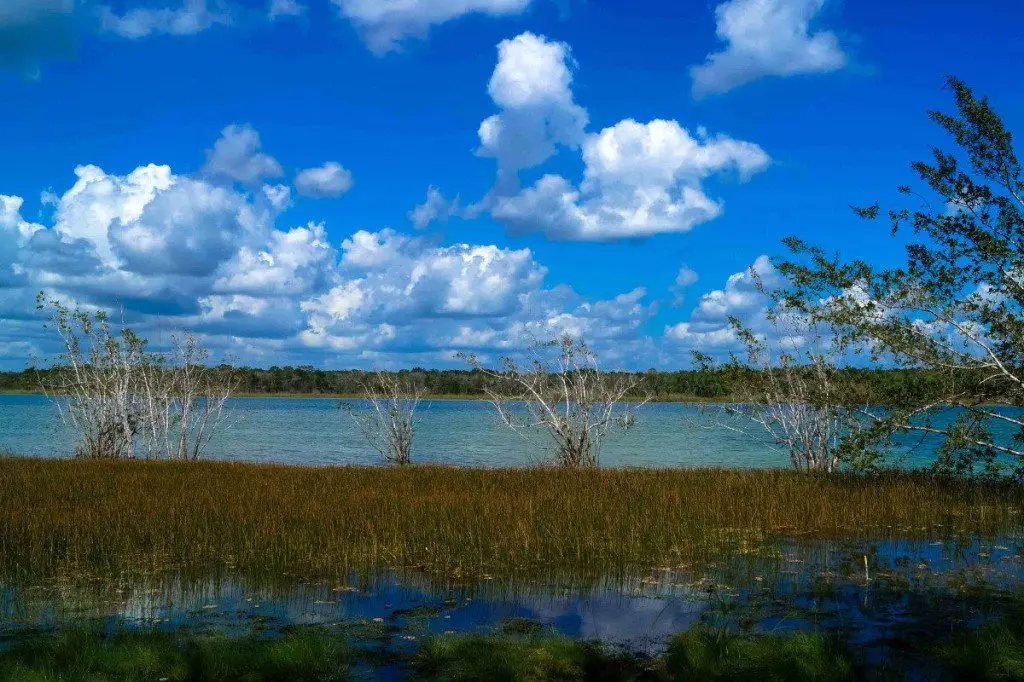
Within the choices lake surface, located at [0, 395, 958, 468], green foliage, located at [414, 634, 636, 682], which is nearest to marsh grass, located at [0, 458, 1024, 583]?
green foliage, located at [414, 634, 636, 682]

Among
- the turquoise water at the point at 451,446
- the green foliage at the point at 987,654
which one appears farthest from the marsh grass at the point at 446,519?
the turquoise water at the point at 451,446

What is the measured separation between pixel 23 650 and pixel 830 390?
1451 centimetres

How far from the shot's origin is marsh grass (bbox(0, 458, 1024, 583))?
34.7ft

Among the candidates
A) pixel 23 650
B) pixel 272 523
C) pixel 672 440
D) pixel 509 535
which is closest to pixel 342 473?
pixel 272 523

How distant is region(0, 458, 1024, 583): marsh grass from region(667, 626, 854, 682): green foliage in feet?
10.4

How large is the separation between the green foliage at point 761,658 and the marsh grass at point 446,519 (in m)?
3.17

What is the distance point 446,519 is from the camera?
13031 mm

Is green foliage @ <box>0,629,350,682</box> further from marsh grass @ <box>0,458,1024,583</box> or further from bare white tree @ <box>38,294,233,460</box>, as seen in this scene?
bare white tree @ <box>38,294,233,460</box>

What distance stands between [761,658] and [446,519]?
276 inches

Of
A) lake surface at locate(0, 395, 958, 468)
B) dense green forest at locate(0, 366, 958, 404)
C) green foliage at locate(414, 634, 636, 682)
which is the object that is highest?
dense green forest at locate(0, 366, 958, 404)

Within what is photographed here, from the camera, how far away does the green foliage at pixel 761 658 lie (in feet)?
21.3

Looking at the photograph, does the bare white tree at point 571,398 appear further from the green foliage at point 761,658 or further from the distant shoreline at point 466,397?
the green foliage at point 761,658

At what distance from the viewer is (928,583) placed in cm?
959

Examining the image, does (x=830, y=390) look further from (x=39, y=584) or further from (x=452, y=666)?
(x=39, y=584)
